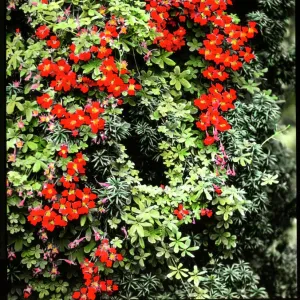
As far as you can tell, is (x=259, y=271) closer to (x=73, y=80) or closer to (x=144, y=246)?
(x=144, y=246)

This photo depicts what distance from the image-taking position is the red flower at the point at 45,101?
2.53 metres

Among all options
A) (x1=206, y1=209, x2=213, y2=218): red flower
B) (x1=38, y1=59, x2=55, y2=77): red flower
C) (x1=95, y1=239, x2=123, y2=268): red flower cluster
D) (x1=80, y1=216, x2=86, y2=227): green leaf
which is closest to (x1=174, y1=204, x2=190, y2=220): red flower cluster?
(x1=206, y1=209, x2=213, y2=218): red flower

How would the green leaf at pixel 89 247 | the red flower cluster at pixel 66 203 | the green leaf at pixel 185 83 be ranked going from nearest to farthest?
1. the red flower cluster at pixel 66 203
2. the green leaf at pixel 89 247
3. the green leaf at pixel 185 83

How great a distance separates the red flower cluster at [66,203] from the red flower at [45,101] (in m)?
0.22

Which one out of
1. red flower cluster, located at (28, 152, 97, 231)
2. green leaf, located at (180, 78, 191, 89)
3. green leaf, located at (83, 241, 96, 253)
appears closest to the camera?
red flower cluster, located at (28, 152, 97, 231)

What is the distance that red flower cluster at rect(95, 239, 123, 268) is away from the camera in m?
2.53

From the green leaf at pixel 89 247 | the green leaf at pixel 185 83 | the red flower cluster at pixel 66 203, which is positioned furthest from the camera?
the green leaf at pixel 185 83

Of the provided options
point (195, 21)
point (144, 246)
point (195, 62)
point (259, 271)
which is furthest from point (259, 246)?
point (195, 21)

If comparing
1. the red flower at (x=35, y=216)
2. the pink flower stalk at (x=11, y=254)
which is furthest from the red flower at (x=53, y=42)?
the pink flower stalk at (x=11, y=254)

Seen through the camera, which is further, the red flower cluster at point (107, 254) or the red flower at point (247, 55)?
the red flower at point (247, 55)

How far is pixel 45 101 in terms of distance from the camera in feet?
8.31

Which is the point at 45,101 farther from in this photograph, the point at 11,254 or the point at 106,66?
the point at 11,254

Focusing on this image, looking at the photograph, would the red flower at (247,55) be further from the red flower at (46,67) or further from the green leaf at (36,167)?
the green leaf at (36,167)

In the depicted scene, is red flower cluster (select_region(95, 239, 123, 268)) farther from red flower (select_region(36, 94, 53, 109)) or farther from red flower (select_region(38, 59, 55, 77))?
red flower (select_region(38, 59, 55, 77))
